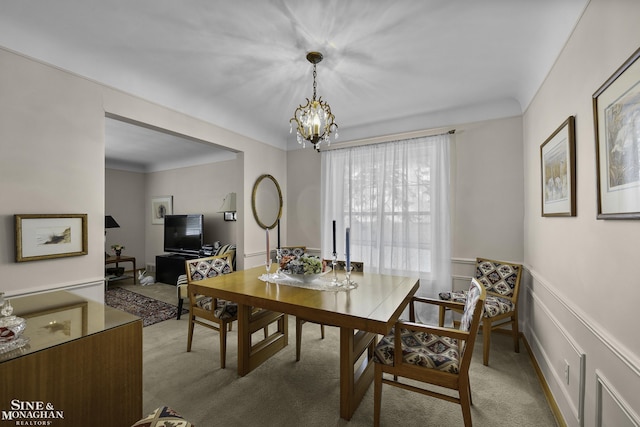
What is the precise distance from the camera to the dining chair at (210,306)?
2.44 meters

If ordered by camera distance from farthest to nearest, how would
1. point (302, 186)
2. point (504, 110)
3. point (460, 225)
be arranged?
point (302, 186), point (460, 225), point (504, 110)

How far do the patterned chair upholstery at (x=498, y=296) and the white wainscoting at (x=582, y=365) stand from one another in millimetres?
217

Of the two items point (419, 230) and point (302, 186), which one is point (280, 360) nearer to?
point (419, 230)

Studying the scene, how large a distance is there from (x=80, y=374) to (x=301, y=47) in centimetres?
231

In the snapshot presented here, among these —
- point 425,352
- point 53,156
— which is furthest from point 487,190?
point 53,156

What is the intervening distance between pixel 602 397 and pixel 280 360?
7.07 ft

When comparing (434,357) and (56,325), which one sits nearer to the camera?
(56,325)

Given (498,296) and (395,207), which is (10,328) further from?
(498,296)

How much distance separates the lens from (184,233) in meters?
5.52

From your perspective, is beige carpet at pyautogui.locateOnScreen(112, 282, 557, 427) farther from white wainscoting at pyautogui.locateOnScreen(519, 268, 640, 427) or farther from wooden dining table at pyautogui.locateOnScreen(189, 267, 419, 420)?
white wainscoting at pyautogui.locateOnScreen(519, 268, 640, 427)

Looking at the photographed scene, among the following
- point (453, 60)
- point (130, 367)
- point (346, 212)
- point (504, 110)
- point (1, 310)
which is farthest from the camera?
point (346, 212)

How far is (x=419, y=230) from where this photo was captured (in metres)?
3.46

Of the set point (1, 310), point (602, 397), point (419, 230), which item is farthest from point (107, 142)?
point (602, 397)

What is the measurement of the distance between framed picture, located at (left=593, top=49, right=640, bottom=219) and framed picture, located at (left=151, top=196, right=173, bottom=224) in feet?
22.7
